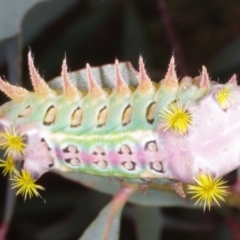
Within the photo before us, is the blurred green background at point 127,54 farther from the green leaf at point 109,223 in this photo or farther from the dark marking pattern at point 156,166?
the dark marking pattern at point 156,166

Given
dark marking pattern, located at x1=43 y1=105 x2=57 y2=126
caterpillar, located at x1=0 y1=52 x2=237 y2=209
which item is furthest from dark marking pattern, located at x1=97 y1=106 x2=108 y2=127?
dark marking pattern, located at x1=43 y1=105 x2=57 y2=126

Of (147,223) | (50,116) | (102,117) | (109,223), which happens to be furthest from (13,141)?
(147,223)

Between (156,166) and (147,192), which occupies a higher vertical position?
(147,192)

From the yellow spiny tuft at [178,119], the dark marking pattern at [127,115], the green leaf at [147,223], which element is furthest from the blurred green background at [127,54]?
the yellow spiny tuft at [178,119]

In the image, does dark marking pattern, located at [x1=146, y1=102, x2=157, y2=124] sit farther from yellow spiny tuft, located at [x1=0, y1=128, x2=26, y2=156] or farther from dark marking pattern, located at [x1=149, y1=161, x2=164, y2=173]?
yellow spiny tuft, located at [x1=0, y1=128, x2=26, y2=156]

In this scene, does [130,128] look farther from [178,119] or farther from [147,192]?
[147,192]

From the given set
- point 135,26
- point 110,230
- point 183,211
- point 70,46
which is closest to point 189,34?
point 135,26
